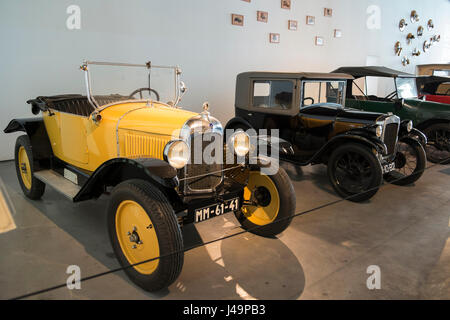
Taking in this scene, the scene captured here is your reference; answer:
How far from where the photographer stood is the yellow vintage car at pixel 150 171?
191 cm

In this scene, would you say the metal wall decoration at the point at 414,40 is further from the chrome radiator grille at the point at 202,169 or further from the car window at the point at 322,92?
the chrome radiator grille at the point at 202,169

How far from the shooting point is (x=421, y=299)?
6.37ft

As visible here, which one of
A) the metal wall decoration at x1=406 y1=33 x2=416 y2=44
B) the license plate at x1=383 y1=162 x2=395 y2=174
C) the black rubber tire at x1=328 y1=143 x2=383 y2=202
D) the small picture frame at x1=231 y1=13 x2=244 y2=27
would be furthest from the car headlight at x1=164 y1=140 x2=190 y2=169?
the metal wall decoration at x1=406 y1=33 x2=416 y2=44

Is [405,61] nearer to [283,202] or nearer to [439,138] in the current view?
[439,138]

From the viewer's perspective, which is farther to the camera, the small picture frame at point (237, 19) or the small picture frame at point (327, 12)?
the small picture frame at point (327, 12)

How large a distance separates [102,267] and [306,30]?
24.6ft

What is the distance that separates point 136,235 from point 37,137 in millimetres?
2010

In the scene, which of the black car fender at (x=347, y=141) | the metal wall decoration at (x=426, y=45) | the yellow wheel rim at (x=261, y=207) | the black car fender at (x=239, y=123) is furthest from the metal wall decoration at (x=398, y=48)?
the yellow wheel rim at (x=261, y=207)

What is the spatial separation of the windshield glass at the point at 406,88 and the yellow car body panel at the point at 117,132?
4.60m

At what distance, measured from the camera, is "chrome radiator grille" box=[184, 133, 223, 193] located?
7.15 feet

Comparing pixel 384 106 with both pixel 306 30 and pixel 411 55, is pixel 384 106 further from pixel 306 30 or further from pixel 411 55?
Answer: pixel 411 55

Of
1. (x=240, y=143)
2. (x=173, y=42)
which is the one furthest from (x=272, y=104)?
(x=173, y=42)
